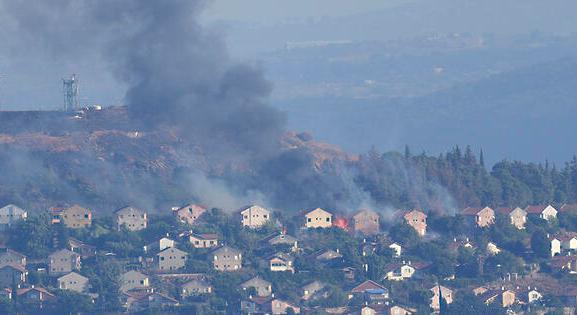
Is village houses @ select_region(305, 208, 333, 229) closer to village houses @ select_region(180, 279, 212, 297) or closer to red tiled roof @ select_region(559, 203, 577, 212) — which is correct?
red tiled roof @ select_region(559, 203, 577, 212)

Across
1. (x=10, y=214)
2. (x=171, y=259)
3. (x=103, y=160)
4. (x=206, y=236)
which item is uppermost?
(x=103, y=160)

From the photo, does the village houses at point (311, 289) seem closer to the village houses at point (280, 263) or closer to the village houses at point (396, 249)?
the village houses at point (280, 263)

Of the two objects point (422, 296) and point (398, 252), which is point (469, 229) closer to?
point (398, 252)

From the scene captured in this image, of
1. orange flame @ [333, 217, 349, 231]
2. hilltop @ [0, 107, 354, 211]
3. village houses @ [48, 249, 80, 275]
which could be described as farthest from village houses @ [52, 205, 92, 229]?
orange flame @ [333, 217, 349, 231]

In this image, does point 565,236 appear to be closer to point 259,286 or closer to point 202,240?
point 202,240

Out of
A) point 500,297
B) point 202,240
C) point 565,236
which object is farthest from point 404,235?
point 500,297

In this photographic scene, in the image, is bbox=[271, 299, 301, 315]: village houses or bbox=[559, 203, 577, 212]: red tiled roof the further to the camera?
bbox=[559, 203, 577, 212]: red tiled roof

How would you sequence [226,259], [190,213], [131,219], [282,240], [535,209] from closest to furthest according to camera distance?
1. [226,259]
2. [282,240]
3. [131,219]
4. [190,213]
5. [535,209]
